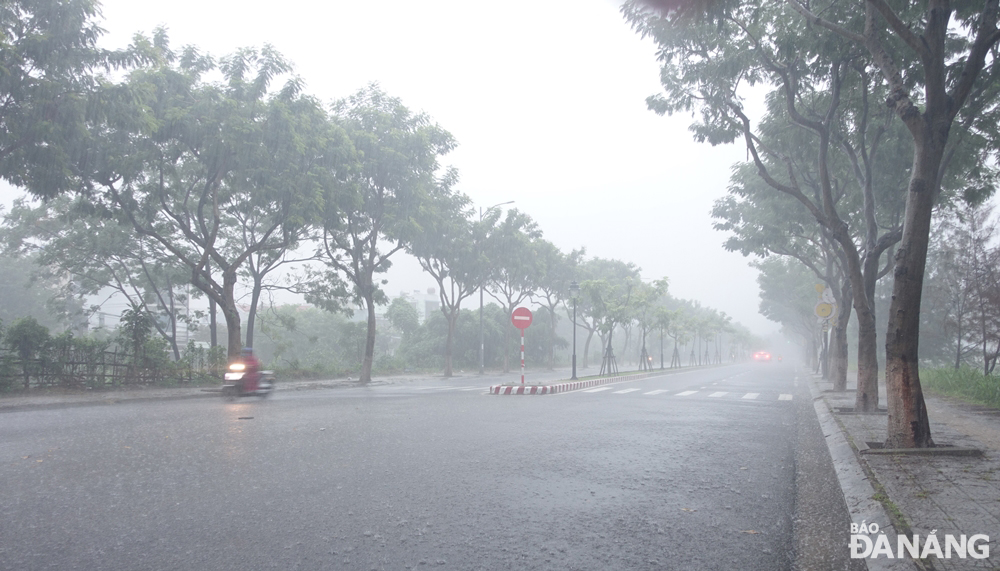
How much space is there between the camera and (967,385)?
51.0ft

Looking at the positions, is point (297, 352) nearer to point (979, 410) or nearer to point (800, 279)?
point (800, 279)

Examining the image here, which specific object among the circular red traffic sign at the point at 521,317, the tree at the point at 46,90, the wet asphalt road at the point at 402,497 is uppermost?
the tree at the point at 46,90

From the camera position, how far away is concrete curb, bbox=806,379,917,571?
3.45 metres

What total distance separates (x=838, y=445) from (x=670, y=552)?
17.2ft

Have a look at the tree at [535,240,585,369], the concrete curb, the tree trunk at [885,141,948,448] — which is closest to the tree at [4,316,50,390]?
the concrete curb

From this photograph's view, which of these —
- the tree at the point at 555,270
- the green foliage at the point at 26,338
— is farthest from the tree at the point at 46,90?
the tree at the point at 555,270

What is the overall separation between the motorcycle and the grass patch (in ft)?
54.7

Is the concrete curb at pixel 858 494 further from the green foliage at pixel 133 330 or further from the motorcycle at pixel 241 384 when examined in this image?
the green foliage at pixel 133 330

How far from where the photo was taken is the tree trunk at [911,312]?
22.5 ft

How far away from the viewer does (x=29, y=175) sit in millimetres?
13922

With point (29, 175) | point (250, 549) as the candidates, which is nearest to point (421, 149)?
point (29, 175)

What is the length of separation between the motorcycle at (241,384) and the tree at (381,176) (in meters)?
9.40

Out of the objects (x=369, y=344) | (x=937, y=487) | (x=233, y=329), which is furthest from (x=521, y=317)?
(x=937, y=487)

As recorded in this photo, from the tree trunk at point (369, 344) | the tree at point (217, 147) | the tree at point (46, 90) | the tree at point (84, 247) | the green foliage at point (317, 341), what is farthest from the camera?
the green foliage at point (317, 341)
